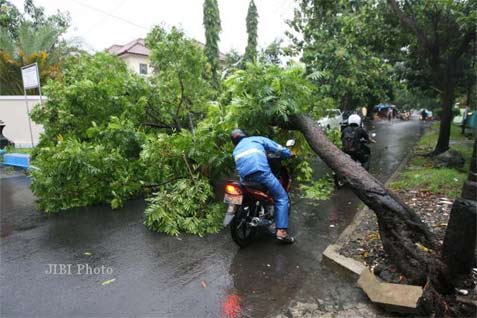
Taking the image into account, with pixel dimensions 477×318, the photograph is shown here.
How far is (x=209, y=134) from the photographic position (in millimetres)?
6188

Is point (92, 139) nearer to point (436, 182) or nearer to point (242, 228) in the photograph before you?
point (242, 228)

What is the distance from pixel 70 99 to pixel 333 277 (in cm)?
664

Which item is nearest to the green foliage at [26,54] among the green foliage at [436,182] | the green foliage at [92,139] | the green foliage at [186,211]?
the green foliage at [92,139]

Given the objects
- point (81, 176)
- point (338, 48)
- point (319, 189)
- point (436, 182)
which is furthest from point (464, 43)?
point (81, 176)

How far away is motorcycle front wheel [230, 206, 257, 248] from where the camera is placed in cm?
482

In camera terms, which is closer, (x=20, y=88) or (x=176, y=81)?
(x=176, y=81)

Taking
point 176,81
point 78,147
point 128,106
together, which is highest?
point 176,81

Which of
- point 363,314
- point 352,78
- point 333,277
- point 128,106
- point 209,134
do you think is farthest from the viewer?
point 352,78

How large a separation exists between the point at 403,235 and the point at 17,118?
50.6 feet

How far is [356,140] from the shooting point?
26.4ft

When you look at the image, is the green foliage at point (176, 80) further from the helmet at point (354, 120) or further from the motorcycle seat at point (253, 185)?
the motorcycle seat at point (253, 185)

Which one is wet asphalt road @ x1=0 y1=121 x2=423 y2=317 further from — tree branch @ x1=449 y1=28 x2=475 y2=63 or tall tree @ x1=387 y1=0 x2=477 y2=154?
tree branch @ x1=449 y1=28 x2=475 y2=63

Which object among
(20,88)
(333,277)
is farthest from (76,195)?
(20,88)

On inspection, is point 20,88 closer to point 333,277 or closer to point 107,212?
point 107,212
